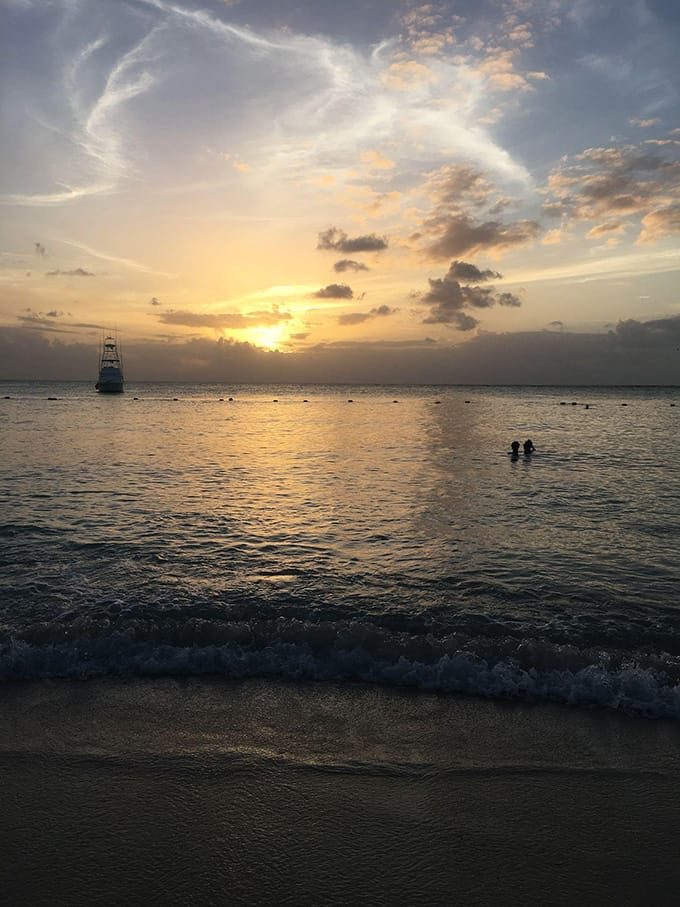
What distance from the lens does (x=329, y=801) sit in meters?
5.66

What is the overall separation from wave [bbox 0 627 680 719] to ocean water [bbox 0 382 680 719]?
31 millimetres

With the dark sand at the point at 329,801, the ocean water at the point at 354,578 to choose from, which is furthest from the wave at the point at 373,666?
the dark sand at the point at 329,801

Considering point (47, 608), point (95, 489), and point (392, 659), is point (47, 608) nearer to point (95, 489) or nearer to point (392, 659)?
point (392, 659)

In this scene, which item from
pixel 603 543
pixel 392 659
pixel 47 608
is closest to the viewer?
pixel 392 659

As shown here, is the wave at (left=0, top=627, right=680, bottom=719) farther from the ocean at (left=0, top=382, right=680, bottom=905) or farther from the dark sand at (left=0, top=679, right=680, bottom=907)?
the dark sand at (left=0, top=679, right=680, bottom=907)

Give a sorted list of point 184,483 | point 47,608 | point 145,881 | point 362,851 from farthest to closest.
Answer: point 184,483 < point 47,608 < point 362,851 < point 145,881

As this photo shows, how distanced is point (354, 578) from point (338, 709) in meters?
5.86

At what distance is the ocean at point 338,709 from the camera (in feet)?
16.1

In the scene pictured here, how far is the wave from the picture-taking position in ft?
26.1

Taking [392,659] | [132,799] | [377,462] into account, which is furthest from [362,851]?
[377,462]

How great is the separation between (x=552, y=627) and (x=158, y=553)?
33.7 ft

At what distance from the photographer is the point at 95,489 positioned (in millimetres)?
24781

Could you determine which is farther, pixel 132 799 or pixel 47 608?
pixel 47 608

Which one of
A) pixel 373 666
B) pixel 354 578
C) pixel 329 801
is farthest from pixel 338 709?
pixel 354 578
